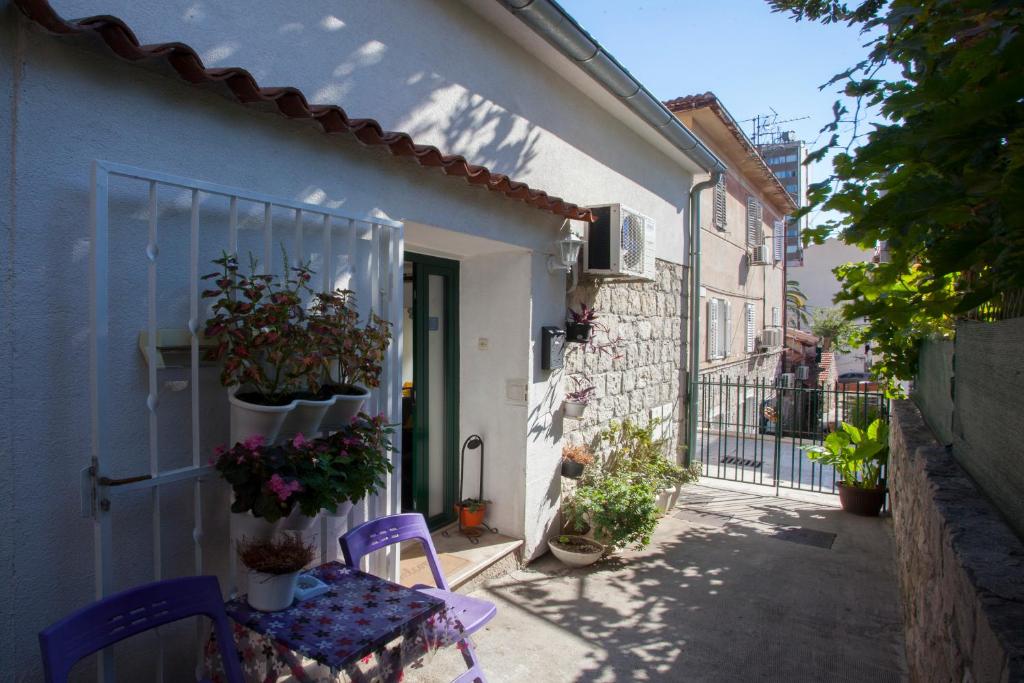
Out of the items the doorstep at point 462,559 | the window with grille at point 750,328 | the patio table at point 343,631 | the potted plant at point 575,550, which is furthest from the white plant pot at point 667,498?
the window with grille at point 750,328

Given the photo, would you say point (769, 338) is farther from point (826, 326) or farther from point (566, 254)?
point (826, 326)

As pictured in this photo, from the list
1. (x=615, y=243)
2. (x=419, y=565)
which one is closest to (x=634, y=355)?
(x=615, y=243)

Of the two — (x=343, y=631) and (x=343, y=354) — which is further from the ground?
(x=343, y=354)

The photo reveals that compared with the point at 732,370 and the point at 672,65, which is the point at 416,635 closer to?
the point at 672,65

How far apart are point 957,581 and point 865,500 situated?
5.40 meters

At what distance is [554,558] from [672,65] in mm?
5291

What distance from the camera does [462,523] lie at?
508 cm

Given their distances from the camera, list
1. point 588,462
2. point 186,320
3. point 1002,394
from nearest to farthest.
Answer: point 1002,394 < point 186,320 < point 588,462

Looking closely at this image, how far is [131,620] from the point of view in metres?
2.11

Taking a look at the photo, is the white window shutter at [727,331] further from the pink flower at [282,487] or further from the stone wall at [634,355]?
the pink flower at [282,487]

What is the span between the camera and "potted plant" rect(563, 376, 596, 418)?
546 cm

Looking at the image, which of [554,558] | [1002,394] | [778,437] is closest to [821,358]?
[778,437]

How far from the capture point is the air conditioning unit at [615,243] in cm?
548

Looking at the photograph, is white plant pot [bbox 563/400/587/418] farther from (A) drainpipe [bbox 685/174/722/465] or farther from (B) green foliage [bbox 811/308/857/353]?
(B) green foliage [bbox 811/308/857/353]
